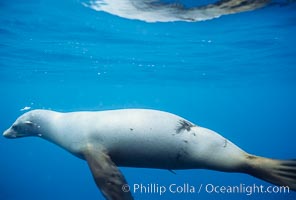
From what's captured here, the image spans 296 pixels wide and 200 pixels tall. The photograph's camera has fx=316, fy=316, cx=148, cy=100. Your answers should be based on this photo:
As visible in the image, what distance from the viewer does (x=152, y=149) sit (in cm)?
491

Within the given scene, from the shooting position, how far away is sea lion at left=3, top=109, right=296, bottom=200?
4.52m

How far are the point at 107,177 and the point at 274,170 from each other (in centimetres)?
236

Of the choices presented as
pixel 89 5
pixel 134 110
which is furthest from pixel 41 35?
pixel 134 110

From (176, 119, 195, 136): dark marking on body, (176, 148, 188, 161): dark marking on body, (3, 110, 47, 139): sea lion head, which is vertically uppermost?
(176, 119, 195, 136): dark marking on body

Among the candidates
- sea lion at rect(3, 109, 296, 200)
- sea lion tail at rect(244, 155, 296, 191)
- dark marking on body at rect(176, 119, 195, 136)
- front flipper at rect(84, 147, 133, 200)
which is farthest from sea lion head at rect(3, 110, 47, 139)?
sea lion tail at rect(244, 155, 296, 191)

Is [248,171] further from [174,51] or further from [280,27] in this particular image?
[174,51]

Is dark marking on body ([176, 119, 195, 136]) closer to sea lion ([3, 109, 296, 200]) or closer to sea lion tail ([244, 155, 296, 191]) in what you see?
sea lion ([3, 109, 296, 200])

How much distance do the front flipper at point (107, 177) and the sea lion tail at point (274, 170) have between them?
1840 millimetres

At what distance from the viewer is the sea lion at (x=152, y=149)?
452cm

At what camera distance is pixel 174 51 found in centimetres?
1634

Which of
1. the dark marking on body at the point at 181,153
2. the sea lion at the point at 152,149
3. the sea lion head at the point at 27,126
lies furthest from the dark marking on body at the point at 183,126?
the sea lion head at the point at 27,126

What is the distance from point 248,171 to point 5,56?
16178 millimetres

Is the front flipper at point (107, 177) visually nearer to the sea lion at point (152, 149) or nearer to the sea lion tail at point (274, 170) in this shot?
the sea lion at point (152, 149)

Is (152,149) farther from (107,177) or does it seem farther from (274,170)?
(274,170)
